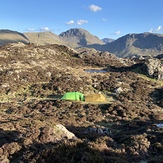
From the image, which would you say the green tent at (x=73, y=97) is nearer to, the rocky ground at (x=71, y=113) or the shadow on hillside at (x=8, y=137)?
the rocky ground at (x=71, y=113)

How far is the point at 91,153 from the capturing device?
11492 millimetres

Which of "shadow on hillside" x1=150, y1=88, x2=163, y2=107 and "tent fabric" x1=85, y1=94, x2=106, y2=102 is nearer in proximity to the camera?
"tent fabric" x1=85, y1=94, x2=106, y2=102

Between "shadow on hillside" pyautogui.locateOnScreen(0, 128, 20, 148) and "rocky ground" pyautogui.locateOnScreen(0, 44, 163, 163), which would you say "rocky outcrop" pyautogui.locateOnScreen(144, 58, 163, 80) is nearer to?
"rocky ground" pyautogui.locateOnScreen(0, 44, 163, 163)

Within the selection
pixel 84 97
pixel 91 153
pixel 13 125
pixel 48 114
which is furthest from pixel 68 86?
pixel 91 153

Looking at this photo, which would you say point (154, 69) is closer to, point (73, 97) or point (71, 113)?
point (73, 97)

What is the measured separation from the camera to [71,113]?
32.5 meters

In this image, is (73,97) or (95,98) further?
(73,97)

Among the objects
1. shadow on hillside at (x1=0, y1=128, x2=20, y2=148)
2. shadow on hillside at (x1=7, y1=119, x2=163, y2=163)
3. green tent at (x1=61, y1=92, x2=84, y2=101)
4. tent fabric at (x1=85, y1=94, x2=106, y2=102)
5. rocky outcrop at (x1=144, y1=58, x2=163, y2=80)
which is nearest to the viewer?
shadow on hillside at (x1=7, y1=119, x2=163, y2=163)

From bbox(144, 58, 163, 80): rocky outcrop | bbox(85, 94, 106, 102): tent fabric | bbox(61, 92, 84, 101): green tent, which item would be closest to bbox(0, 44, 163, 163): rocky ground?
bbox(85, 94, 106, 102): tent fabric

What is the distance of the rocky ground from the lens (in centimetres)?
1252

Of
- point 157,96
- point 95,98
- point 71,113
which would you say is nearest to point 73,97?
point 95,98

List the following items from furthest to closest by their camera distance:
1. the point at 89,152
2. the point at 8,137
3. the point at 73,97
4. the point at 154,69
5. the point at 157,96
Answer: the point at 154,69 < the point at 157,96 < the point at 73,97 < the point at 8,137 < the point at 89,152

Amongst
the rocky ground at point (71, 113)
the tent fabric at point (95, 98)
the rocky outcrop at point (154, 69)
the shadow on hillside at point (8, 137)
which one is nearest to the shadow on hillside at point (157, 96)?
the rocky ground at point (71, 113)

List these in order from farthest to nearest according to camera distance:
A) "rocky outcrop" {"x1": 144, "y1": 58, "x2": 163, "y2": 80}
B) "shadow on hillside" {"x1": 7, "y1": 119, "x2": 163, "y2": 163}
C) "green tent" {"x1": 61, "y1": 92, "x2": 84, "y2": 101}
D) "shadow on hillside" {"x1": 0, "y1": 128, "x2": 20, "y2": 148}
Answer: "rocky outcrop" {"x1": 144, "y1": 58, "x2": 163, "y2": 80}
"green tent" {"x1": 61, "y1": 92, "x2": 84, "y2": 101}
"shadow on hillside" {"x1": 0, "y1": 128, "x2": 20, "y2": 148}
"shadow on hillside" {"x1": 7, "y1": 119, "x2": 163, "y2": 163}
